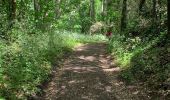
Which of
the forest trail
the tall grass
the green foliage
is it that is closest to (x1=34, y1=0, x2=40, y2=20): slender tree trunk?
the tall grass

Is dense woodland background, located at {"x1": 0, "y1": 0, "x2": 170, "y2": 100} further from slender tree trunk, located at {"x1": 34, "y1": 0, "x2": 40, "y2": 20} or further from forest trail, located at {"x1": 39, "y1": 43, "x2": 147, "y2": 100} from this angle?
forest trail, located at {"x1": 39, "y1": 43, "x2": 147, "y2": 100}

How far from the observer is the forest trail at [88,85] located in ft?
34.4

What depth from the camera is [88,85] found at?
38.4 feet

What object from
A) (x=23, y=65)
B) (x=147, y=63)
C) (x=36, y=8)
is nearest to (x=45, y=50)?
(x=23, y=65)

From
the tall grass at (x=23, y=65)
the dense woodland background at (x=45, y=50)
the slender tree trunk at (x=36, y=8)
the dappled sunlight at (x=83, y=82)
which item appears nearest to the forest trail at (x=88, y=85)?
the dappled sunlight at (x=83, y=82)

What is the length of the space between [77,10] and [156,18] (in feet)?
110

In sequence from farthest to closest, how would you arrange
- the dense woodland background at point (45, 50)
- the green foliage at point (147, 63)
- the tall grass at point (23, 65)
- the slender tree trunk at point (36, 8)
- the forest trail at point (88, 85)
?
the slender tree trunk at point (36, 8) → the green foliage at point (147, 63) → the forest trail at point (88, 85) → the dense woodland background at point (45, 50) → the tall grass at point (23, 65)

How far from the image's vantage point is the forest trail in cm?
1048

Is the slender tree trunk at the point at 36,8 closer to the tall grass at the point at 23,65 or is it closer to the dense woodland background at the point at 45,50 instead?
the dense woodland background at the point at 45,50

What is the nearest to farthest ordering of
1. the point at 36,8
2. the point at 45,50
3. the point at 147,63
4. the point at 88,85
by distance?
the point at 88,85 < the point at 147,63 < the point at 45,50 < the point at 36,8

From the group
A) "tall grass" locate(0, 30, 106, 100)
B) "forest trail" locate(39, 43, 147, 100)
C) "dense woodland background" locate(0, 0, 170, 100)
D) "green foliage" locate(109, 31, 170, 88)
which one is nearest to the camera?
"tall grass" locate(0, 30, 106, 100)

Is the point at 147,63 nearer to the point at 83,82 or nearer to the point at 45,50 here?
the point at 83,82

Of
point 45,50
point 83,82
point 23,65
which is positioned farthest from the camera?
point 45,50

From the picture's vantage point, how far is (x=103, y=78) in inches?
512
